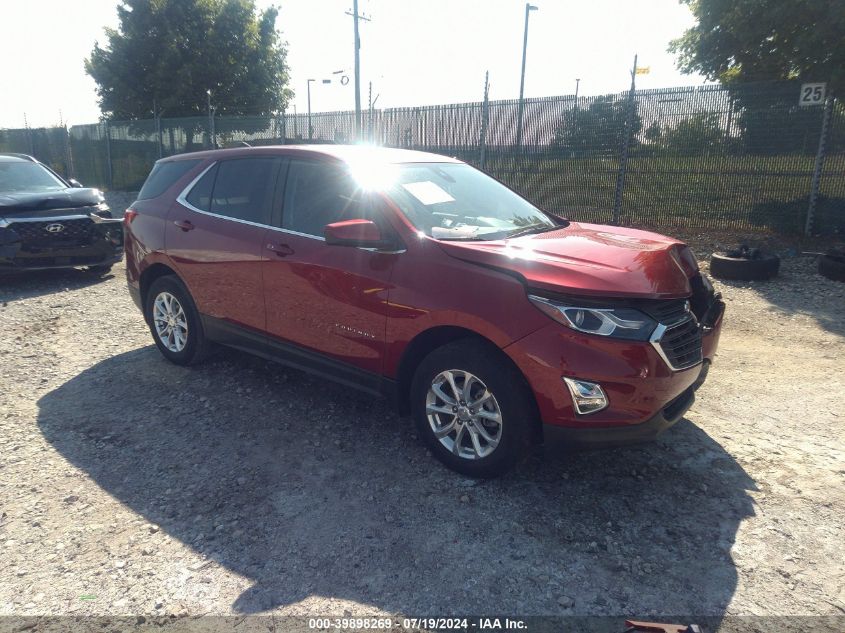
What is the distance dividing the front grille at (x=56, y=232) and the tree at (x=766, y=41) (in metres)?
11.0

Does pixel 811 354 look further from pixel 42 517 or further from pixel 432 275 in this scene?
pixel 42 517

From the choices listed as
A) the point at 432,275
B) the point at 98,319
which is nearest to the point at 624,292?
the point at 432,275

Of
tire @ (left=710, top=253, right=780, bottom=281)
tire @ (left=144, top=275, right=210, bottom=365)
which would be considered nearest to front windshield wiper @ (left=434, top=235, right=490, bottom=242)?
tire @ (left=144, top=275, right=210, bottom=365)

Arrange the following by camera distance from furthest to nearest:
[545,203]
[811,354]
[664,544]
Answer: [545,203] → [811,354] → [664,544]

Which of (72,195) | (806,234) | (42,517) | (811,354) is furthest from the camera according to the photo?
(806,234)

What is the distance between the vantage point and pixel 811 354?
5.31 metres

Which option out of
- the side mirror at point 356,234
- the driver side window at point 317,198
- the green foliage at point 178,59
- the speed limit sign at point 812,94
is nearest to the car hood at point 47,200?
the driver side window at point 317,198

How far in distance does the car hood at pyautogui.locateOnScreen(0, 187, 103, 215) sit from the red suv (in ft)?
12.7

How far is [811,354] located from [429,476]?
3884mm

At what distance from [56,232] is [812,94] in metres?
10.5

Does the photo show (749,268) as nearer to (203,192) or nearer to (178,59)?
(203,192)

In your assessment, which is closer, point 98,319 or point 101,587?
point 101,587

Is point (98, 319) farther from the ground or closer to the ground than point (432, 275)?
closer to the ground

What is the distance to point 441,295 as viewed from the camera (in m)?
3.27
